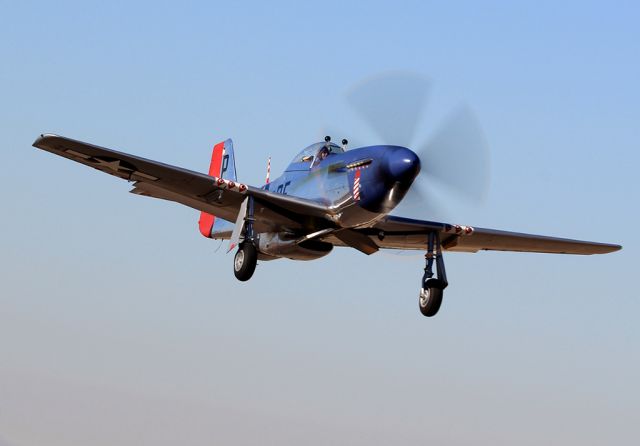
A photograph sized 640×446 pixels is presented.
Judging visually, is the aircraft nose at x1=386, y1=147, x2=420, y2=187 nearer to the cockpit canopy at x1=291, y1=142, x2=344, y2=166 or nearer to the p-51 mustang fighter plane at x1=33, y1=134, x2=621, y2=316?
the p-51 mustang fighter plane at x1=33, y1=134, x2=621, y2=316

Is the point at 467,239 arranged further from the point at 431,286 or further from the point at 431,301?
the point at 431,301

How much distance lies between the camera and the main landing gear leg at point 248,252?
27.6 metres

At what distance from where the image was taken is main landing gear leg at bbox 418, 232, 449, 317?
92.6ft

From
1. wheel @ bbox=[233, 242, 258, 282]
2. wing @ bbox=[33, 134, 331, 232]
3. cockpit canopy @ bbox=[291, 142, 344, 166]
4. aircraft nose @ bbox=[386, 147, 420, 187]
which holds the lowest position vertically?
wheel @ bbox=[233, 242, 258, 282]

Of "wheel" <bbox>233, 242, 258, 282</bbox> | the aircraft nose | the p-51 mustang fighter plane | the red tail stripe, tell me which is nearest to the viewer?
the aircraft nose

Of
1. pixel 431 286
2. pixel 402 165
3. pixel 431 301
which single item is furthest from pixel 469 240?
pixel 402 165

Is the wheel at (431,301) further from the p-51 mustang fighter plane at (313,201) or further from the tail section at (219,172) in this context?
the tail section at (219,172)

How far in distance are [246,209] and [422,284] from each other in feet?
14.8

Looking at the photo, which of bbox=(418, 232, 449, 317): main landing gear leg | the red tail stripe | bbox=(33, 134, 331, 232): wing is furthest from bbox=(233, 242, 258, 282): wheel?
the red tail stripe

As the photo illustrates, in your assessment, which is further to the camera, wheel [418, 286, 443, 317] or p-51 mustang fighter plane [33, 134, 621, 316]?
wheel [418, 286, 443, 317]

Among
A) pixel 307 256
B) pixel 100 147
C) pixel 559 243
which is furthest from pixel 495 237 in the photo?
pixel 100 147

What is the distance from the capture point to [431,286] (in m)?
28.4

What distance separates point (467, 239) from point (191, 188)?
7.23m

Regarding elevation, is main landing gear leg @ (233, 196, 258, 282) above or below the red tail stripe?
below
